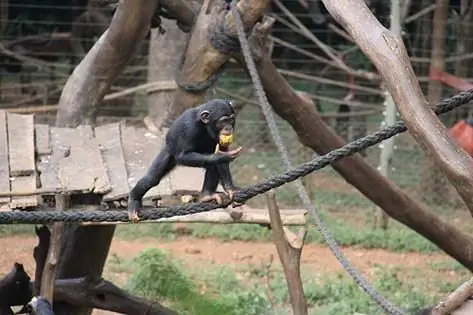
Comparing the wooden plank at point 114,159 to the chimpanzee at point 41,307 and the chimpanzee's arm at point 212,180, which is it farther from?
the chimpanzee's arm at point 212,180

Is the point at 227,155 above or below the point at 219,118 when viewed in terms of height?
below

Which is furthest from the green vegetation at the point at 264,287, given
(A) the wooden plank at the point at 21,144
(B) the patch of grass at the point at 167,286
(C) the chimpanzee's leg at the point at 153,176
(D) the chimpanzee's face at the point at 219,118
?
(D) the chimpanzee's face at the point at 219,118

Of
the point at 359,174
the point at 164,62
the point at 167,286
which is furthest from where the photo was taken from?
the point at 164,62

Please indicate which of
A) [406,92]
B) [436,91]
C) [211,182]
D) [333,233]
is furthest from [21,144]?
[436,91]

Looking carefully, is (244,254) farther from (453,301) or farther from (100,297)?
(453,301)

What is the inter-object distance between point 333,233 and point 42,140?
3.47 metres

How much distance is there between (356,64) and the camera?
10.4 m

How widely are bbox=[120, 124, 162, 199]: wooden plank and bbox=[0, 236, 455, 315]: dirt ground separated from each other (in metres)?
2.34

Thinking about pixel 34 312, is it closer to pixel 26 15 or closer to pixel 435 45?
pixel 435 45

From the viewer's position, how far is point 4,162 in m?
4.02

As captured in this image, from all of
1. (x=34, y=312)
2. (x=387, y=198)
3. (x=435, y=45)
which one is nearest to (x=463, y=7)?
(x=435, y=45)

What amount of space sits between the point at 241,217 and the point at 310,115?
0.81 metres

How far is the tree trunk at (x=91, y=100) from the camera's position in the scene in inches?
177

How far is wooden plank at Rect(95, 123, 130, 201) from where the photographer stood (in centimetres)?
377
